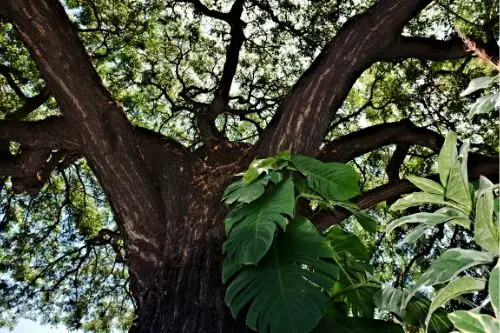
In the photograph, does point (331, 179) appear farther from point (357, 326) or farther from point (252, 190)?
point (357, 326)

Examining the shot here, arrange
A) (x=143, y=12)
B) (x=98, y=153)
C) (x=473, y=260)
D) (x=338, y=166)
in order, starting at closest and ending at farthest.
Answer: (x=473, y=260), (x=338, y=166), (x=98, y=153), (x=143, y=12)

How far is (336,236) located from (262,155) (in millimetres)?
679

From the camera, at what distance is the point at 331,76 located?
2875 mm

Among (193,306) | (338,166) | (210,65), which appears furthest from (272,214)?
(210,65)

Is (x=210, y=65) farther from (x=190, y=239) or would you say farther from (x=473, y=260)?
(x=473, y=260)

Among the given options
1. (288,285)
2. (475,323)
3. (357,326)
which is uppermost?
(288,285)

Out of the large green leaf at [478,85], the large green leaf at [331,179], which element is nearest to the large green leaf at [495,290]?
the large green leaf at [478,85]

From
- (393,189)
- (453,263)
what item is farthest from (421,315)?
(393,189)

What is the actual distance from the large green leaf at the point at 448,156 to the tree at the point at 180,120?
1.29m

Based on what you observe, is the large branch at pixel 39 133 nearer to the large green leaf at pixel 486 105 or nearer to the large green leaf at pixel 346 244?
the large green leaf at pixel 346 244

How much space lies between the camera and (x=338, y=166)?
2.12 metres

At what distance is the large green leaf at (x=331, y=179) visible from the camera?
2023mm

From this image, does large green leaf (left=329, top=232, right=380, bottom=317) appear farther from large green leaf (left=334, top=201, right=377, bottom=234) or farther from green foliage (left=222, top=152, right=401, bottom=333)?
large green leaf (left=334, top=201, right=377, bottom=234)

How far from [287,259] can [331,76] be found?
4.76ft
